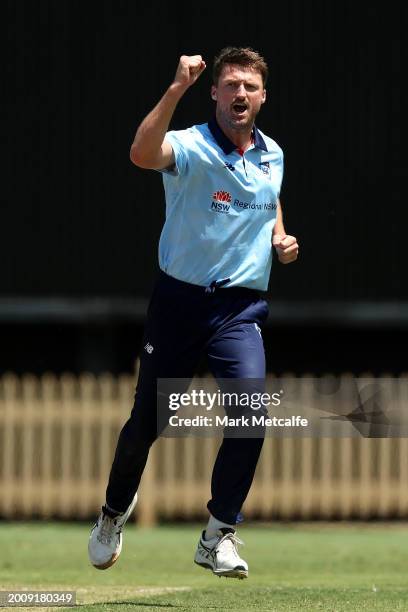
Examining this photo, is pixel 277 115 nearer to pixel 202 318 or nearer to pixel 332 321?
pixel 332 321

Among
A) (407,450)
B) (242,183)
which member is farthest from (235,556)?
(407,450)

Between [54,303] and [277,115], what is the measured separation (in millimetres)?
3308

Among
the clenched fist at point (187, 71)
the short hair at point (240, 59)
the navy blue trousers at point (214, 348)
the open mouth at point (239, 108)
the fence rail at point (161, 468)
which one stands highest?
the short hair at point (240, 59)

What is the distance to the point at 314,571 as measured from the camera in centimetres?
1085

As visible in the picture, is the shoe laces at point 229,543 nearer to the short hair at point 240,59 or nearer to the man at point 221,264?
the man at point 221,264

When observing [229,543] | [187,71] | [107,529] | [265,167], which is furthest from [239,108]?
[107,529]

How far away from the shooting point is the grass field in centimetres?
750

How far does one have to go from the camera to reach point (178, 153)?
6.97 m

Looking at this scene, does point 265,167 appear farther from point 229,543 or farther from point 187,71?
point 229,543

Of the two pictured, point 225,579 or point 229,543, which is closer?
point 229,543

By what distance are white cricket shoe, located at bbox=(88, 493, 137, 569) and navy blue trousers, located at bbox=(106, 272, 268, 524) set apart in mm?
664

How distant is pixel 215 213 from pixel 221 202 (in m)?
0.06

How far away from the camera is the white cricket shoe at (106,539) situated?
25.0 feet

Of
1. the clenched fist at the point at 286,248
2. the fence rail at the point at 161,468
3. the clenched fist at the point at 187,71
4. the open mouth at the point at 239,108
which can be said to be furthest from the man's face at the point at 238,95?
the fence rail at the point at 161,468
